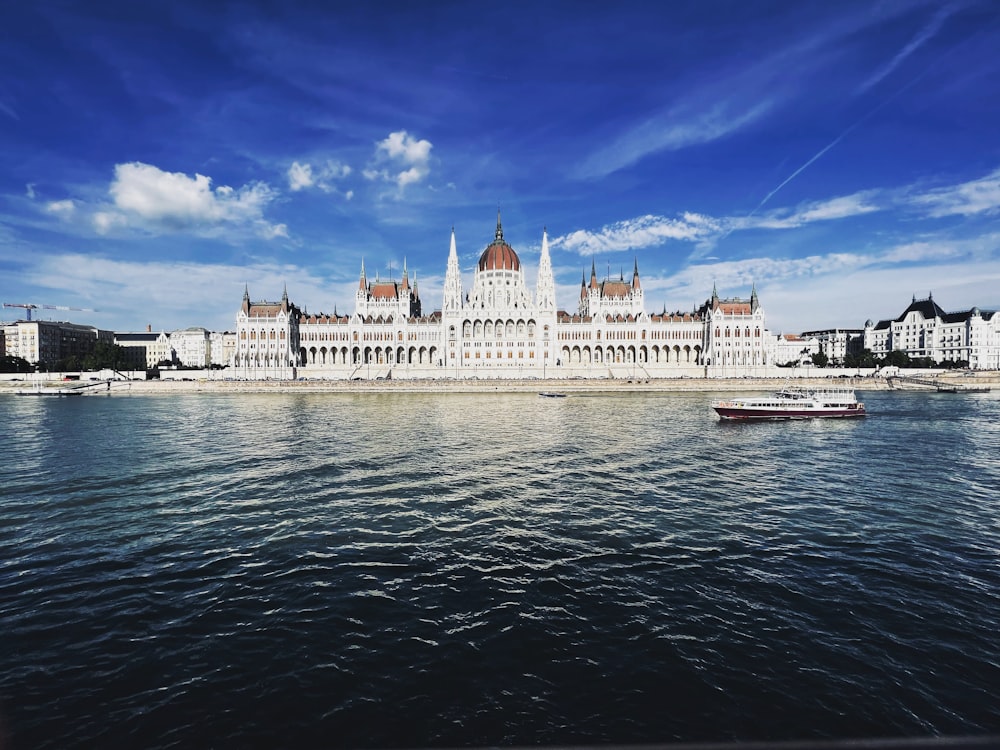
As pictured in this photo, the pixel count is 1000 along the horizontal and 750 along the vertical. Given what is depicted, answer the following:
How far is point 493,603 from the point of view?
1193 cm

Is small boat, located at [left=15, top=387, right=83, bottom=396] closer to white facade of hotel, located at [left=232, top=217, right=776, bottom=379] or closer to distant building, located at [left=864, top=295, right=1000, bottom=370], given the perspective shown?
white facade of hotel, located at [left=232, top=217, right=776, bottom=379]

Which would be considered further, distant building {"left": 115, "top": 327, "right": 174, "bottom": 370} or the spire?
distant building {"left": 115, "top": 327, "right": 174, "bottom": 370}

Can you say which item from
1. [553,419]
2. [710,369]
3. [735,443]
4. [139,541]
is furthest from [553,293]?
[139,541]

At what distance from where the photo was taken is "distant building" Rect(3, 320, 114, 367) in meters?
145

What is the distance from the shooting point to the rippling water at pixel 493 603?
27.8ft

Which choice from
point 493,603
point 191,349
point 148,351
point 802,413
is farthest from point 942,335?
point 148,351

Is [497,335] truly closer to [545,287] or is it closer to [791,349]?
[545,287]

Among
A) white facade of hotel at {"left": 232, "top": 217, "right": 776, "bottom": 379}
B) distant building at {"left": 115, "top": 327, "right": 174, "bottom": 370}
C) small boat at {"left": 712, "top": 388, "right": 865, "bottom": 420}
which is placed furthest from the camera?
distant building at {"left": 115, "top": 327, "right": 174, "bottom": 370}

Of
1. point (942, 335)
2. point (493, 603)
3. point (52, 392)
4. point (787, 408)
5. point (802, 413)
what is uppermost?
point (942, 335)

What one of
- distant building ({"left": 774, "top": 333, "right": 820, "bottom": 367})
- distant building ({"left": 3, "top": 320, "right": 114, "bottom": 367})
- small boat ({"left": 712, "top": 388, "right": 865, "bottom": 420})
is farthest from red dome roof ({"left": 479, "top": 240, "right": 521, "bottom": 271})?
distant building ({"left": 3, "top": 320, "right": 114, "bottom": 367})

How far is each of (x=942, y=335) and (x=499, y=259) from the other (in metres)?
110

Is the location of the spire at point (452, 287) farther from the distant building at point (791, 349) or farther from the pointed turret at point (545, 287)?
the distant building at point (791, 349)

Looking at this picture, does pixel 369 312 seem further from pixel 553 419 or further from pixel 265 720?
pixel 265 720

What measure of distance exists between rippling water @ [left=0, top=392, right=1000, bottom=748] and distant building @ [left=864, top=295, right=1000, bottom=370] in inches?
5314
